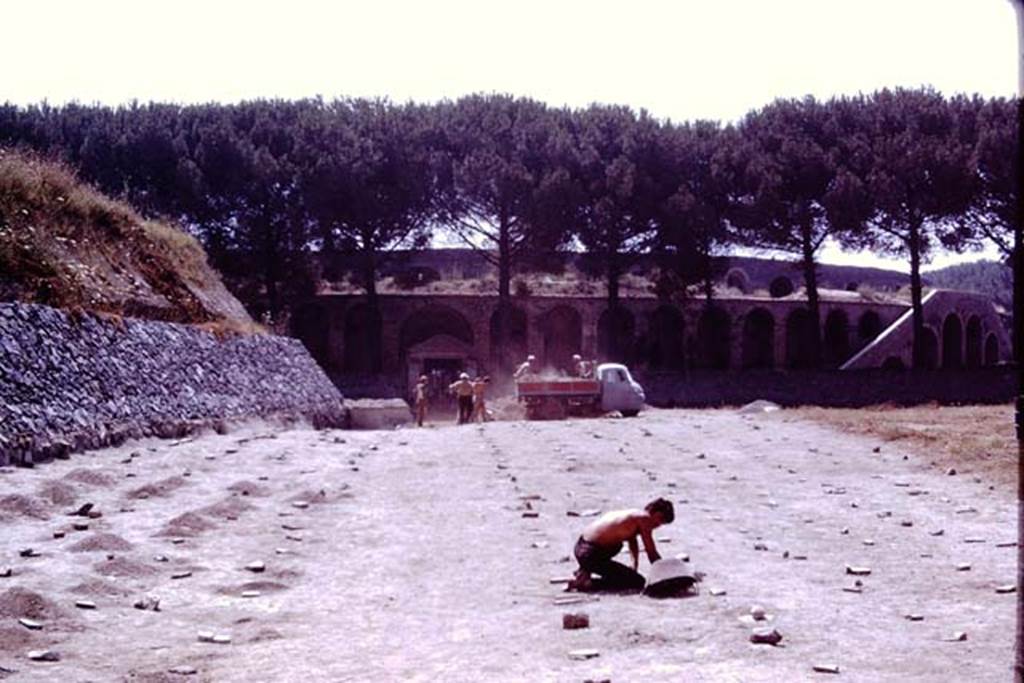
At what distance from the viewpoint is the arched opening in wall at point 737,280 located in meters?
59.5

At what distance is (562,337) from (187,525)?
4186 centimetres

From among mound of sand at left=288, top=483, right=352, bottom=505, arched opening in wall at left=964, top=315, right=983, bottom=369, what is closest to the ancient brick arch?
arched opening in wall at left=964, top=315, right=983, bottom=369

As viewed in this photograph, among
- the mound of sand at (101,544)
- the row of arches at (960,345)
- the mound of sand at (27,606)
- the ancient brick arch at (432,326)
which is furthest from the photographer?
the row of arches at (960,345)

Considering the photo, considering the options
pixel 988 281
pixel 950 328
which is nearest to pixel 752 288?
pixel 950 328

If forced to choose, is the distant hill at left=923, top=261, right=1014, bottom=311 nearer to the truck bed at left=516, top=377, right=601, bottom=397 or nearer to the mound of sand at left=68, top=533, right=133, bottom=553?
the truck bed at left=516, top=377, right=601, bottom=397

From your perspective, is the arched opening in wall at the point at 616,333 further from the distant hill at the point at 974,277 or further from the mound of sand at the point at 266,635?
the mound of sand at the point at 266,635

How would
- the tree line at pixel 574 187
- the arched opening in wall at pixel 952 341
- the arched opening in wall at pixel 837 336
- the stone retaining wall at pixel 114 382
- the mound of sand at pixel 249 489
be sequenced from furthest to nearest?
the arched opening in wall at pixel 952 341
the arched opening in wall at pixel 837 336
the tree line at pixel 574 187
the stone retaining wall at pixel 114 382
the mound of sand at pixel 249 489

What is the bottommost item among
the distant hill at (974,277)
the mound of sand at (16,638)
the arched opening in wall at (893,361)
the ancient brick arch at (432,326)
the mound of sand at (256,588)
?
the mound of sand at (256,588)

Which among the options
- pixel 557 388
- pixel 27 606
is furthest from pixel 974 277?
pixel 27 606

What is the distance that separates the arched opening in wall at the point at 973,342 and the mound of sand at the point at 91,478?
5365 cm

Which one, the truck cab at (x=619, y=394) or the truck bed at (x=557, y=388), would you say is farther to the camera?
the truck cab at (x=619, y=394)

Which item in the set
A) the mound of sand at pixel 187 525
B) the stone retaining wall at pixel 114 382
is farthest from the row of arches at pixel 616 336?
the mound of sand at pixel 187 525

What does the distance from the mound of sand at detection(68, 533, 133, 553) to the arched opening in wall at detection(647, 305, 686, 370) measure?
4249cm

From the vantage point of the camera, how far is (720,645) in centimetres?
691
